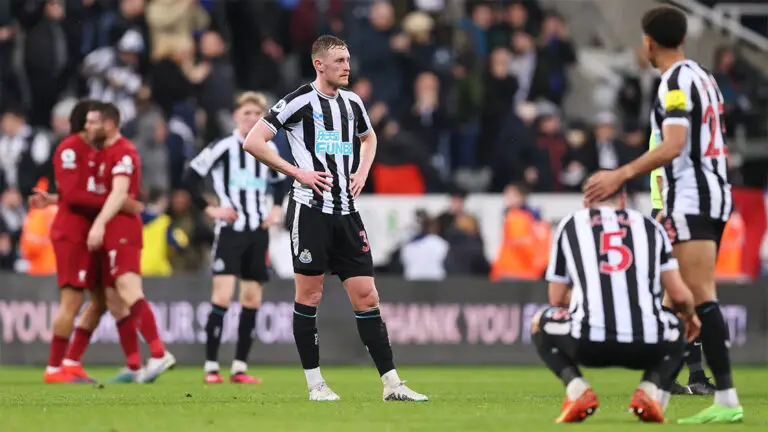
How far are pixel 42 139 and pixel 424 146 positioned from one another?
4.86 meters

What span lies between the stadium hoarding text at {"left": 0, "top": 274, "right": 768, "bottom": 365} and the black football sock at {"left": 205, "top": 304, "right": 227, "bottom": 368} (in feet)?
11.8

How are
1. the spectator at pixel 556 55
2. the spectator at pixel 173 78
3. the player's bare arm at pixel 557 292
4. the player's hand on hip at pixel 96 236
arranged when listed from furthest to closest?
1. the spectator at pixel 556 55
2. the spectator at pixel 173 78
3. the player's hand on hip at pixel 96 236
4. the player's bare arm at pixel 557 292

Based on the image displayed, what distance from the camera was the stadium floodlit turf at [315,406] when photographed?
25.9 feet

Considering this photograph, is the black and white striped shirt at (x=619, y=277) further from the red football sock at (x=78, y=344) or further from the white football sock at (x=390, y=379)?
the red football sock at (x=78, y=344)

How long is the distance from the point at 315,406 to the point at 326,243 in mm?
1022

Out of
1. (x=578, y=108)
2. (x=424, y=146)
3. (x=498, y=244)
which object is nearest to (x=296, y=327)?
(x=498, y=244)

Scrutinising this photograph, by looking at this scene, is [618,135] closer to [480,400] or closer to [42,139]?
[42,139]

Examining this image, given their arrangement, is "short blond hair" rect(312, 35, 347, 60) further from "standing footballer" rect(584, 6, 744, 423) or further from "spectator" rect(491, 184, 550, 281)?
"spectator" rect(491, 184, 550, 281)

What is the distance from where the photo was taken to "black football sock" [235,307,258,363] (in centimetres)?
1277

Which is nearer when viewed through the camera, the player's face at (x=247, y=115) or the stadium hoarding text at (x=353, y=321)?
the player's face at (x=247, y=115)

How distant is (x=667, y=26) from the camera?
26.9 ft

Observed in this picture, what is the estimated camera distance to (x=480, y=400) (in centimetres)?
1016

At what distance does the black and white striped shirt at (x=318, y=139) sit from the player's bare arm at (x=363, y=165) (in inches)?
1.8

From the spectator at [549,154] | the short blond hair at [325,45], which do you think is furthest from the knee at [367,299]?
the spectator at [549,154]
